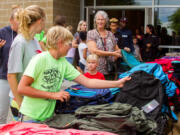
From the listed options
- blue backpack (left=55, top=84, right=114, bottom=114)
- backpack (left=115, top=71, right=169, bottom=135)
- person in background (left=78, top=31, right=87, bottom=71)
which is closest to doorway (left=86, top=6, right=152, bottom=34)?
person in background (left=78, top=31, right=87, bottom=71)

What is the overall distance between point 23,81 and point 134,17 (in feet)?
31.3

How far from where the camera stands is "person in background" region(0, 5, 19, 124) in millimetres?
3697

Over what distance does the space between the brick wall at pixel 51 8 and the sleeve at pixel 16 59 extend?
737cm

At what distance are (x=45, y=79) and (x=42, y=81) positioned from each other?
0.03m

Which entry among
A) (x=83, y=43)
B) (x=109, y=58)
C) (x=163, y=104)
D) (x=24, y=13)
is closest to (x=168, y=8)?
(x=83, y=43)

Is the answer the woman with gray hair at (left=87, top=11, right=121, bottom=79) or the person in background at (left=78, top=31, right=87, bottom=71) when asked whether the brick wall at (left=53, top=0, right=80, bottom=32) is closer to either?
the person in background at (left=78, top=31, right=87, bottom=71)

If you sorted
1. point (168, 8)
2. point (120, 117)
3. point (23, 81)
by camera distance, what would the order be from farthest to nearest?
point (168, 8)
point (23, 81)
point (120, 117)

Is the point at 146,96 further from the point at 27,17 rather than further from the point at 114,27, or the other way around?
the point at 114,27

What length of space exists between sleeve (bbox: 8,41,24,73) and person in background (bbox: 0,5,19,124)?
541 mm

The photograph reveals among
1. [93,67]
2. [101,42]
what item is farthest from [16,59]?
[101,42]

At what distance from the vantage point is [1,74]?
3791 mm

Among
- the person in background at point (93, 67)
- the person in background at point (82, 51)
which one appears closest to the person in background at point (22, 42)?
the person in background at point (93, 67)

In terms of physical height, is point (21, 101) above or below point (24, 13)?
below

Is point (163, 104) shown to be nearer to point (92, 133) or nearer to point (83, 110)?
point (83, 110)
